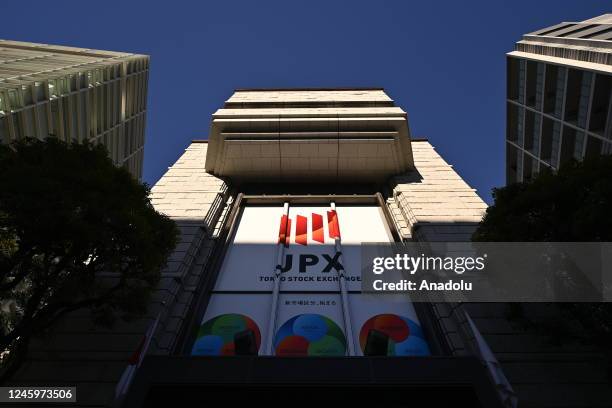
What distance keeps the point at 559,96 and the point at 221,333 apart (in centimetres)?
2639

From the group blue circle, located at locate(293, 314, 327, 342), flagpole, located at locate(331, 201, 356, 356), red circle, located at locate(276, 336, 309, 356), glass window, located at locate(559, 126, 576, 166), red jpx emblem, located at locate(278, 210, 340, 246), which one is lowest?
red circle, located at locate(276, 336, 309, 356)

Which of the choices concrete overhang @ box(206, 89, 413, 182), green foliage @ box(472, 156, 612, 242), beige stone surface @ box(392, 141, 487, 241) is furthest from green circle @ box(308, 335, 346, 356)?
concrete overhang @ box(206, 89, 413, 182)

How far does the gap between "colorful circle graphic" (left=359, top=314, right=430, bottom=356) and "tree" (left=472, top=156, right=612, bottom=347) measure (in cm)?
293

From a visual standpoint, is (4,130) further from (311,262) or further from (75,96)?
(311,262)

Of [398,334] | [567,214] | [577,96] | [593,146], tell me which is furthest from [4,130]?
[577,96]

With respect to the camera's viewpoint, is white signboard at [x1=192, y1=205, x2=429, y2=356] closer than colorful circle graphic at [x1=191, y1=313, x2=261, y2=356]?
No

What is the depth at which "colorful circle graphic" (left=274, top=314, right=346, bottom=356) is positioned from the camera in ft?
41.0

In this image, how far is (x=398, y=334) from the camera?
43.8 ft

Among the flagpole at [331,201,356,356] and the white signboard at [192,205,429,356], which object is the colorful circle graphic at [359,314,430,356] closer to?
the white signboard at [192,205,429,356]

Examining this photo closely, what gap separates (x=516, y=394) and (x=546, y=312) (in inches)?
128

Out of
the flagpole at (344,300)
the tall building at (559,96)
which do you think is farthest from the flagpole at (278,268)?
the tall building at (559,96)

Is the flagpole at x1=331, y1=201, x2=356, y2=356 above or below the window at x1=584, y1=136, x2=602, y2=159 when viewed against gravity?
below

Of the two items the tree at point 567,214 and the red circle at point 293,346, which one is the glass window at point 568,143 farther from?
the red circle at point 293,346

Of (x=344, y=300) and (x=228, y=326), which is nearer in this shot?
(x=228, y=326)
